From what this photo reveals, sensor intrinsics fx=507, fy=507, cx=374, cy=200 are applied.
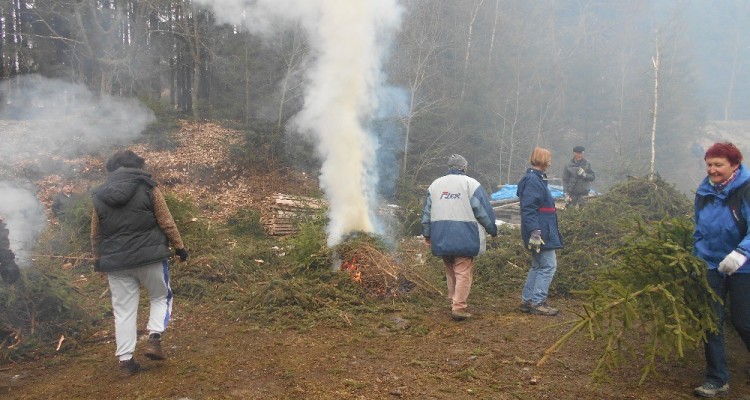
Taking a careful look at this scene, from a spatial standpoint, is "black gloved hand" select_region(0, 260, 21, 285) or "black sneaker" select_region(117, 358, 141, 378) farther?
"black gloved hand" select_region(0, 260, 21, 285)

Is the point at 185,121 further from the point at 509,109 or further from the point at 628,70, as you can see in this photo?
the point at 628,70

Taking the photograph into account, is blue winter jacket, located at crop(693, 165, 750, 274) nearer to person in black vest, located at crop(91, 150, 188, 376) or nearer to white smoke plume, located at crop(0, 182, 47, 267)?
person in black vest, located at crop(91, 150, 188, 376)

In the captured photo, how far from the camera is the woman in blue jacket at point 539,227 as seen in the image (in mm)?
5664

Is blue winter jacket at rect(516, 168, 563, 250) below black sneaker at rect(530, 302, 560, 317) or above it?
above

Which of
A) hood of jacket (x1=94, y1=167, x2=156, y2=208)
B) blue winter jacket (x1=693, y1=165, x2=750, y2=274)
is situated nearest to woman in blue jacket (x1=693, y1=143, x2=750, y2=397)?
blue winter jacket (x1=693, y1=165, x2=750, y2=274)

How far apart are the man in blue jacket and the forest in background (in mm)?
10577

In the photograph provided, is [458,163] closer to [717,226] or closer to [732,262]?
[717,226]

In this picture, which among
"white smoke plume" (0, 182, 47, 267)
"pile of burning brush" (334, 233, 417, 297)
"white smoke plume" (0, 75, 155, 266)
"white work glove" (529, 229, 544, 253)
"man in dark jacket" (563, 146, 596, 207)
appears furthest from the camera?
"white smoke plume" (0, 75, 155, 266)

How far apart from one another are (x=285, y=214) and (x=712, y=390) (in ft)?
33.8

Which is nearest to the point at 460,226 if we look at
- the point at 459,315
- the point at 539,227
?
the point at 539,227

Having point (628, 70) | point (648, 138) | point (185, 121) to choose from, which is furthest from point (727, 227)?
point (628, 70)

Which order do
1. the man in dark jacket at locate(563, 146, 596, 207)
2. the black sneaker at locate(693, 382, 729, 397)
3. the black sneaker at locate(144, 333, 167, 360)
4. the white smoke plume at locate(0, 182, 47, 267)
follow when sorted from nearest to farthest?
the black sneaker at locate(693, 382, 729, 397) < the black sneaker at locate(144, 333, 167, 360) < the white smoke plume at locate(0, 182, 47, 267) < the man in dark jacket at locate(563, 146, 596, 207)

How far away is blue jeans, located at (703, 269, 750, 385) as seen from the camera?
3.47 m

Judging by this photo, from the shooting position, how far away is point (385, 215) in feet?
40.7
